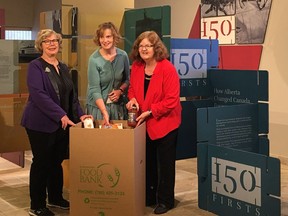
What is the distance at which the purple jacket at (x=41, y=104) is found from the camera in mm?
3213

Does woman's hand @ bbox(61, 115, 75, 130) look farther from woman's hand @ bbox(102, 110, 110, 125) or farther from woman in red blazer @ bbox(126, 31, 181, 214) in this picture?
woman in red blazer @ bbox(126, 31, 181, 214)

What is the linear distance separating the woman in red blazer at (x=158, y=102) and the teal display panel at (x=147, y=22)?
37cm

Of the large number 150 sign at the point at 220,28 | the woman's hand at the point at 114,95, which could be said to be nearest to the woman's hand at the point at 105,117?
the woman's hand at the point at 114,95

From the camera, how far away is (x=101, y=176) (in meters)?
3.09

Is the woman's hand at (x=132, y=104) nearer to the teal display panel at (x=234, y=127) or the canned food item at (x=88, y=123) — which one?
the canned food item at (x=88, y=123)

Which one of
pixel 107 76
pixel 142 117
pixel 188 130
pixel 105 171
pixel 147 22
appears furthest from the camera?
pixel 188 130

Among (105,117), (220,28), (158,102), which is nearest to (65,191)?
(105,117)

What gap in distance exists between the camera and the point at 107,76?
3508mm

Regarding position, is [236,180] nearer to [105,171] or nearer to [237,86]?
[105,171]

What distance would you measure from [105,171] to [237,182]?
90 cm

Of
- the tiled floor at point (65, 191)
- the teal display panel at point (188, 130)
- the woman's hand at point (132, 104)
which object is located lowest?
the tiled floor at point (65, 191)

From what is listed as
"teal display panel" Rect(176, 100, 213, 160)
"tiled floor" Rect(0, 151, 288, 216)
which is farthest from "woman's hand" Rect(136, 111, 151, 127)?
"teal display panel" Rect(176, 100, 213, 160)

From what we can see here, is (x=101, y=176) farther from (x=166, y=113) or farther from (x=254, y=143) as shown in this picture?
(x=254, y=143)

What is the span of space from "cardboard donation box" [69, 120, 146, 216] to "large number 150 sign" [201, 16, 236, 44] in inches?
111
